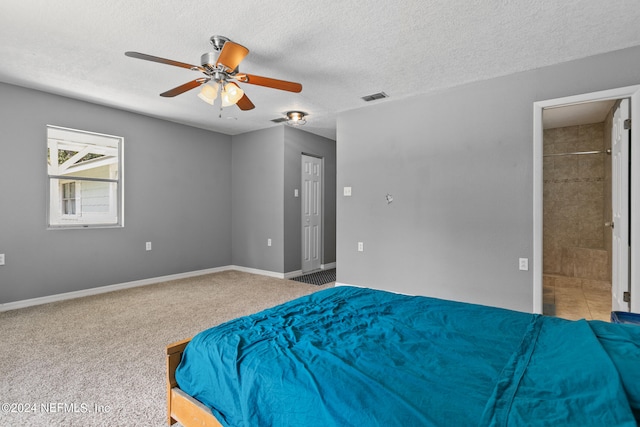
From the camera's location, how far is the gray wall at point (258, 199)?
17.5ft

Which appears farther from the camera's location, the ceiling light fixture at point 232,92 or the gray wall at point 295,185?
the gray wall at point 295,185

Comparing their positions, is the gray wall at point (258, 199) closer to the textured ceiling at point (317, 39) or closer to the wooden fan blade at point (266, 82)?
the textured ceiling at point (317, 39)

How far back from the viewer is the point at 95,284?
13.9ft

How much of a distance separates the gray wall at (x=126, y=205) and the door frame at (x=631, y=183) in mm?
4677

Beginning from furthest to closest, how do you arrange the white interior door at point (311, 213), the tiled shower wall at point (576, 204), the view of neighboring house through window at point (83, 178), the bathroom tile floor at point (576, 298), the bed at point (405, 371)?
the white interior door at point (311, 213) < the tiled shower wall at point (576, 204) < the view of neighboring house through window at point (83, 178) < the bathroom tile floor at point (576, 298) < the bed at point (405, 371)

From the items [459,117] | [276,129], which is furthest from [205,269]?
[459,117]

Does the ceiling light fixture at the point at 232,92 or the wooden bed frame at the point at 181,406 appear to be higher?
the ceiling light fixture at the point at 232,92

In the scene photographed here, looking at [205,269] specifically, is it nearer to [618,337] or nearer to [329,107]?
[329,107]

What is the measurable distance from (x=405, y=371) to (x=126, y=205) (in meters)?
4.60

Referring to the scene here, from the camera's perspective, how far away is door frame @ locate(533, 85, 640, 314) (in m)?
2.67

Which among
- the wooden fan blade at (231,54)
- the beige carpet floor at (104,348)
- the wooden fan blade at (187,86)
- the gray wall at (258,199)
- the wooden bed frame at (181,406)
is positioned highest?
the wooden fan blade at (231,54)

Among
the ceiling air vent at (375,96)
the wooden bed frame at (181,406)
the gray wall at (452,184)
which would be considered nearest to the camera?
the wooden bed frame at (181,406)

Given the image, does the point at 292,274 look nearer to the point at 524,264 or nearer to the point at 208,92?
the point at 524,264

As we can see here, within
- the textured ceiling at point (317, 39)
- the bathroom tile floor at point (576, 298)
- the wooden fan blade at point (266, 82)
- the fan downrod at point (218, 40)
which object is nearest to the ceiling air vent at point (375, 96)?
the textured ceiling at point (317, 39)
